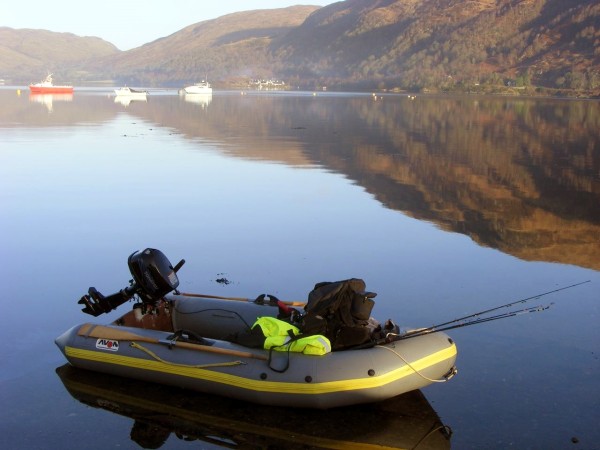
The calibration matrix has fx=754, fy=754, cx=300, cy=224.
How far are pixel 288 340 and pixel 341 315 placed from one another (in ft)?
2.00

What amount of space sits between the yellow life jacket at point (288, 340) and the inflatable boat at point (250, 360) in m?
0.04

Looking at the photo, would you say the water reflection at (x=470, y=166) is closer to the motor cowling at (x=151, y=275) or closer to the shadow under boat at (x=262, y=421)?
the shadow under boat at (x=262, y=421)

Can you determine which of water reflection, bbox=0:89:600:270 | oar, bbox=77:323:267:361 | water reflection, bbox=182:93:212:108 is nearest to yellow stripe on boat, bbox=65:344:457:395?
oar, bbox=77:323:267:361

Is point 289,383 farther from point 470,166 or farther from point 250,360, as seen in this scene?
point 470,166

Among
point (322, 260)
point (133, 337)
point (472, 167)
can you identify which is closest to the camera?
point (133, 337)

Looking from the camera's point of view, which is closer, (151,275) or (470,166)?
(151,275)

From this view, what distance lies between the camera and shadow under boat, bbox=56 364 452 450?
6.78 metres

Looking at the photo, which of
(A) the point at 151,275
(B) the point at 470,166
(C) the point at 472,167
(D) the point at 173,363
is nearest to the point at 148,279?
(A) the point at 151,275

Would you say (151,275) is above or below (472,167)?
above

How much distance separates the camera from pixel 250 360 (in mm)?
7238

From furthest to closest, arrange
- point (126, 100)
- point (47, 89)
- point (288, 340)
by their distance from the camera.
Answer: point (47, 89), point (126, 100), point (288, 340)

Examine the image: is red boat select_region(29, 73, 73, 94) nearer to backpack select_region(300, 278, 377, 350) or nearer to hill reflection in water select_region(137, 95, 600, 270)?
hill reflection in water select_region(137, 95, 600, 270)

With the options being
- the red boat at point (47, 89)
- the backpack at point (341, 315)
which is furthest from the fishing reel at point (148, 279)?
the red boat at point (47, 89)

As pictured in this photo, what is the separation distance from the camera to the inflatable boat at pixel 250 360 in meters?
7.02
